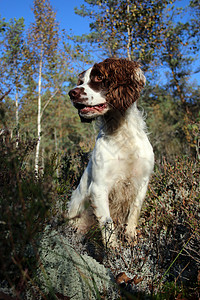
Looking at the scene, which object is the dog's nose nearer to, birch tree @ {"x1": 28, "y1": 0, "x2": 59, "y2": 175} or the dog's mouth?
the dog's mouth

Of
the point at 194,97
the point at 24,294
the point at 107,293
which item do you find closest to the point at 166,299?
the point at 107,293

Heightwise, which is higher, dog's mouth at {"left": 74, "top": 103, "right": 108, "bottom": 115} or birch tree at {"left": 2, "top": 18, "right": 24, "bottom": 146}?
birch tree at {"left": 2, "top": 18, "right": 24, "bottom": 146}

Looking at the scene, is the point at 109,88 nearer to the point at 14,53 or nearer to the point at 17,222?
the point at 17,222

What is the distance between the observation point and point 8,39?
1614 centimetres

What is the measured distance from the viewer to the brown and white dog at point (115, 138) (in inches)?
98.5

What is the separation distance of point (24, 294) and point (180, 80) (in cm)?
1610

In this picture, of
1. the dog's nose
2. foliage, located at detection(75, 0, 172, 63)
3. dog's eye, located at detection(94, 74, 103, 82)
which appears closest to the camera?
the dog's nose

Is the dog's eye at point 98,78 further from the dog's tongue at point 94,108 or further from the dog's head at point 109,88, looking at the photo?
the dog's tongue at point 94,108

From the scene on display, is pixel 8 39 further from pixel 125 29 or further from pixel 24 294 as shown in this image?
pixel 24 294

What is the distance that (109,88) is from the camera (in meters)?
2.56

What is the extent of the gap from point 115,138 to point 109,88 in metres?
0.51

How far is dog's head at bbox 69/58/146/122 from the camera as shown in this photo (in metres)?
2.49

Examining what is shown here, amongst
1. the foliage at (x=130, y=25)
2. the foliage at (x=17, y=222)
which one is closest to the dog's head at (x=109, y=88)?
the foliage at (x=17, y=222)

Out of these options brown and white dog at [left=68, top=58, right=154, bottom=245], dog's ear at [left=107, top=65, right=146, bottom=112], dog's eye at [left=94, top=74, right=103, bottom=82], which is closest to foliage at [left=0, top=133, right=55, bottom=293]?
brown and white dog at [left=68, top=58, right=154, bottom=245]
